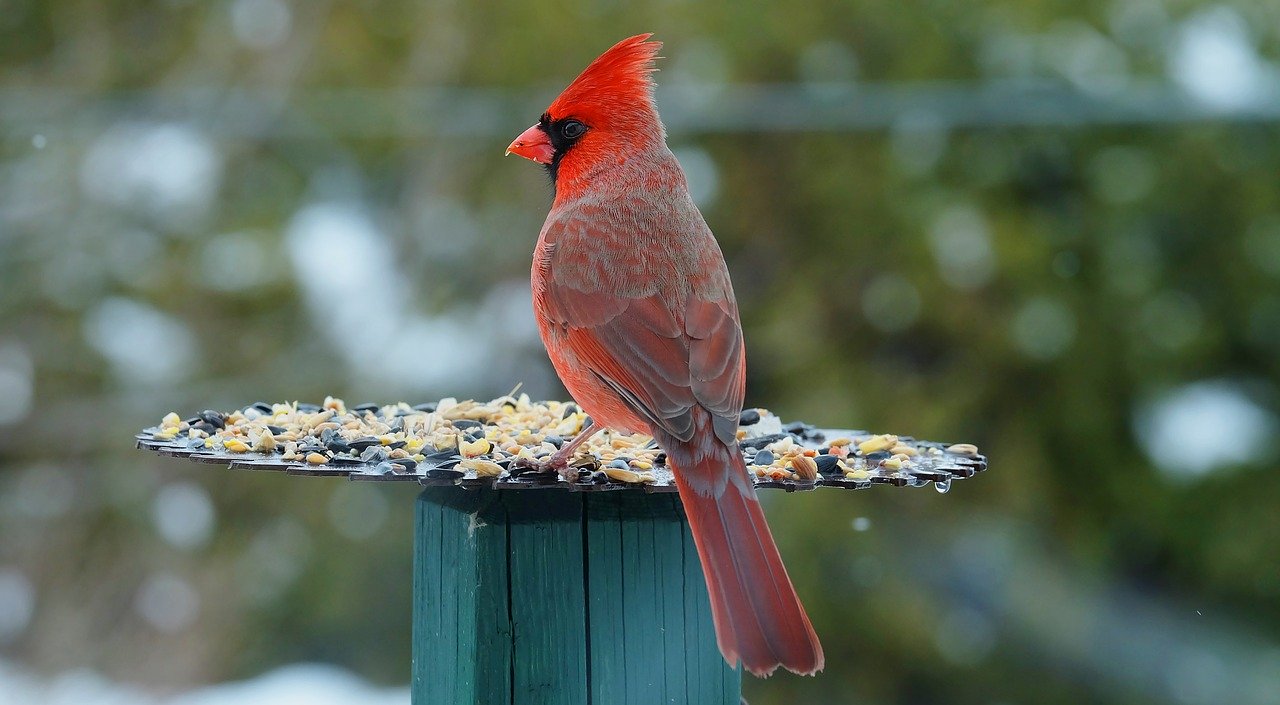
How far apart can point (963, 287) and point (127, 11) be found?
3.97 metres

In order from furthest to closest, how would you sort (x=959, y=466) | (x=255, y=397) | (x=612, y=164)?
(x=255, y=397), (x=612, y=164), (x=959, y=466)

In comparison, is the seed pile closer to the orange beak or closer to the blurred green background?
the orange beak

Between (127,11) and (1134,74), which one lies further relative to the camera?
(127,11)

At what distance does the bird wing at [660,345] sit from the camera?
222cm

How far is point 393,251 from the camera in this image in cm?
612

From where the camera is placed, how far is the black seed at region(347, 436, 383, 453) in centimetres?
224

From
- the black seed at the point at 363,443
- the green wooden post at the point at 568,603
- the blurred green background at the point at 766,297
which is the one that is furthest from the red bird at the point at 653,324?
the blurred green background at the point at 766,297

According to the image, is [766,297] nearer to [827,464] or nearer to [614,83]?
[614,83]

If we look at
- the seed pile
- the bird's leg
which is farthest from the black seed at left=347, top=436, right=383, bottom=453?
the bird's leg

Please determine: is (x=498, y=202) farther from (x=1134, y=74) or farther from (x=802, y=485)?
(x=802, y=485)

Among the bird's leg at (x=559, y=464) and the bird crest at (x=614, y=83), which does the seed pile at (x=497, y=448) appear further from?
the bird crest at (x=614, y=83)

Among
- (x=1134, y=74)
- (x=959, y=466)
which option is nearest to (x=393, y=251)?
(x=1134, y=74)

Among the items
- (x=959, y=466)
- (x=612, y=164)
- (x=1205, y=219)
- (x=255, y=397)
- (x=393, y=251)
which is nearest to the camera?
(x=959, y=466)

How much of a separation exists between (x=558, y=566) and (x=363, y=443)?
1.29 ft
